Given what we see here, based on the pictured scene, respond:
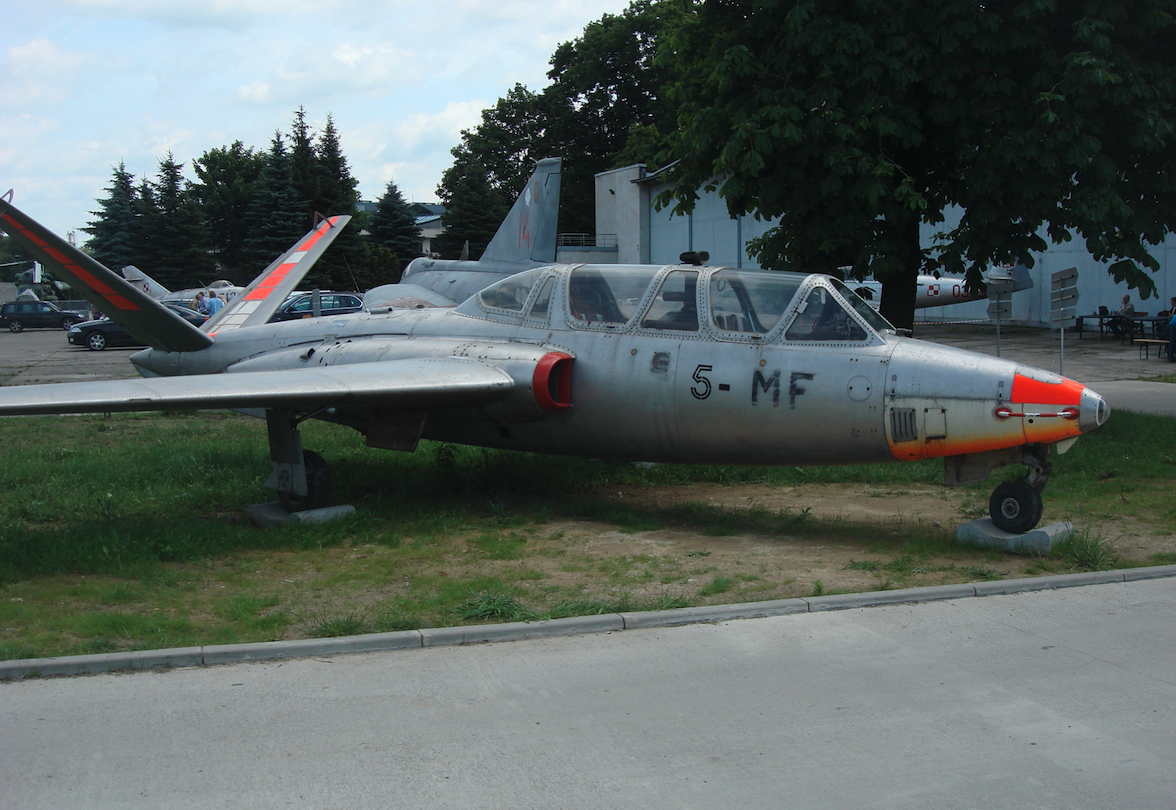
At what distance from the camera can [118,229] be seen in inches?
2534

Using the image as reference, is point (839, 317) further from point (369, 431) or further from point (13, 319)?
point (13, 319)

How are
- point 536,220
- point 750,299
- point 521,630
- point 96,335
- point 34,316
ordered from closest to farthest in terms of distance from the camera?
point 521,630
point 750,299
point 536,220
point 96,335
point 34,316

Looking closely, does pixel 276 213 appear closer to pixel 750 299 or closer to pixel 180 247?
pixel 180 247

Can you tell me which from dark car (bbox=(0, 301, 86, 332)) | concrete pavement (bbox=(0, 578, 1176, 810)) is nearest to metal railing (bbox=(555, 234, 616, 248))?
dark car (bbox=(0, 301, 86, 332))

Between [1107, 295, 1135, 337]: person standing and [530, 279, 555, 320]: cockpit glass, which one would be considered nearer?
[530, 279, 555, 320]: cockpit glass

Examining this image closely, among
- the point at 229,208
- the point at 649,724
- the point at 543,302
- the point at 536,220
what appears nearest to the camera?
the point at 649,724

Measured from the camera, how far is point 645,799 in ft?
12.8

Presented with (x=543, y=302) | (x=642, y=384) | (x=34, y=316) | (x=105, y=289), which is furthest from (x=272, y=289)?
(x=34, y=316)

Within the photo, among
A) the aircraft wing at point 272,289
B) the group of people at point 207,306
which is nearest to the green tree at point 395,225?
the group of people at point 207,306

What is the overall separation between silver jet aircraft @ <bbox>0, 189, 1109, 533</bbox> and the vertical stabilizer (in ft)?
44.9

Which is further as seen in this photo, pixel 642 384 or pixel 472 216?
pixel 472 216

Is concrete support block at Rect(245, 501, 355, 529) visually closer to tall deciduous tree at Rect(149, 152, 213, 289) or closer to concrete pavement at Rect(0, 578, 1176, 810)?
concrete pavement at Rect(0, 578, 1176, 810)

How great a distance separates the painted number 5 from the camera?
8.72m

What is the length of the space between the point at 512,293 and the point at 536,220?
1464cm
